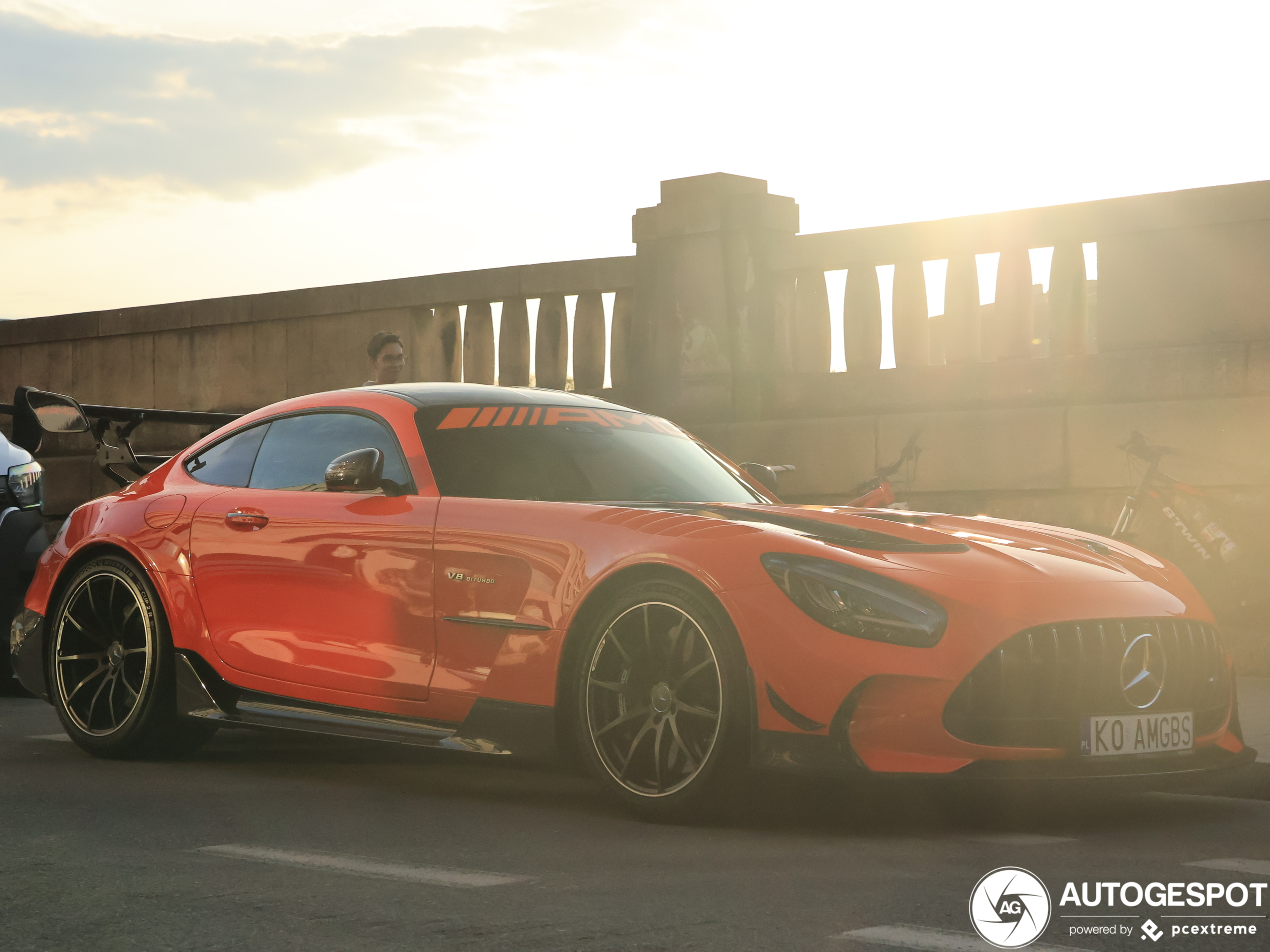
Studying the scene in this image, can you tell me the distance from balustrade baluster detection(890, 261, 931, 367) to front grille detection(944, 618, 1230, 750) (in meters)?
6.41

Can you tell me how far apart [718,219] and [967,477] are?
113 inches

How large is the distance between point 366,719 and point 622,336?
24.2 feet

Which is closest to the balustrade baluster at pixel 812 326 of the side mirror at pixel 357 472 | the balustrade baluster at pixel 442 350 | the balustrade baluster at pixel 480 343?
the balustrade baluster at pixel 480 343

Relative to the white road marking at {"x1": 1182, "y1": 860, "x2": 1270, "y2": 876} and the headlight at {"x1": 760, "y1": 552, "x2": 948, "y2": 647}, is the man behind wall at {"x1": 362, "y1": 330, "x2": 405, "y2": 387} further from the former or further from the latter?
the white road marking at {"x1": 1182, "y1": 860, "x2": 1270, "y2": 876}

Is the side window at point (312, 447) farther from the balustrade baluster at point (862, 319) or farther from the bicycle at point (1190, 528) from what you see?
the balustrade baluster at point (862, 319)

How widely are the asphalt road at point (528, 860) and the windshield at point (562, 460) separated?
1.10 m

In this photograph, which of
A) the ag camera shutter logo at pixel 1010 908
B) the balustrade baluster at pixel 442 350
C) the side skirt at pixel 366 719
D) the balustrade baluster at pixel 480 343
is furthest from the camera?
the balustrade baluster at pixel 442 350

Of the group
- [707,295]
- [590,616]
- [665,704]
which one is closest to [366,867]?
[665,704]

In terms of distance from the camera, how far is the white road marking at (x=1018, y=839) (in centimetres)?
517

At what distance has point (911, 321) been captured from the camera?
1166 centimetres

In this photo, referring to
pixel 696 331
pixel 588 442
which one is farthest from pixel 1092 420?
pixel 588 442

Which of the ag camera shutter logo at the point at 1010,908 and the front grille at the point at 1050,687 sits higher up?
the front grille at the point at 1050,687

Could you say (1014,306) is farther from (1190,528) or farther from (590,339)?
(590,339)

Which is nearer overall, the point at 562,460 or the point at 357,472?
the point at 357,472
